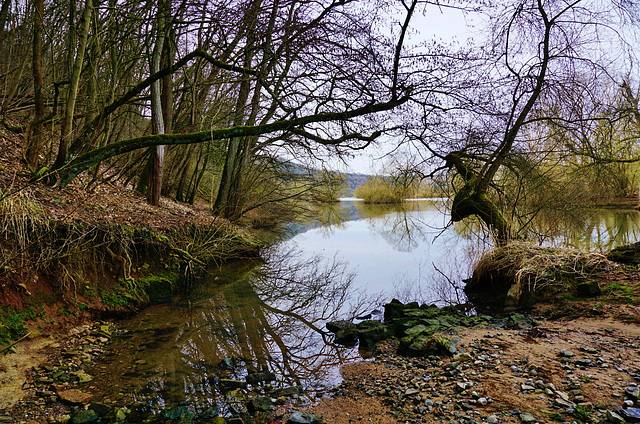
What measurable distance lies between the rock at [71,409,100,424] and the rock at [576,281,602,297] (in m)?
6.84

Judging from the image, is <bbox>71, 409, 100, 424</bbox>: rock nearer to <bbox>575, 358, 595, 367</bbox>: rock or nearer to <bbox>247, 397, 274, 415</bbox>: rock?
<bbox>247, 397, 274, 415</bbox>: rock

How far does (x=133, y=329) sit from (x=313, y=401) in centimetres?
326

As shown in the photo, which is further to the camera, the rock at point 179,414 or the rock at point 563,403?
the rock at point 179,414

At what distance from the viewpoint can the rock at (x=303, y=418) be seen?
3107 millimetres

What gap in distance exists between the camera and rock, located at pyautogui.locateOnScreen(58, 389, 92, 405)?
3.35 metres

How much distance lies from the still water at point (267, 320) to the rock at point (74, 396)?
11cm

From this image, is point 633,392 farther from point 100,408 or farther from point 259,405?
point 100,408

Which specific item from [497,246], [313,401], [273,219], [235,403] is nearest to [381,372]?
[313,401]

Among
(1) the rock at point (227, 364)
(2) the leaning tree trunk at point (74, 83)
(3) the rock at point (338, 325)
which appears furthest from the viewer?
(3) the rock at point (338, 325)

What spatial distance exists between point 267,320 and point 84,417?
130 inches

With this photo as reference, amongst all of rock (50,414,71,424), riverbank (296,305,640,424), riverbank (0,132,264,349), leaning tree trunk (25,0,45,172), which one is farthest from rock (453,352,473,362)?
leaning tree trunk (25,0,45,172)

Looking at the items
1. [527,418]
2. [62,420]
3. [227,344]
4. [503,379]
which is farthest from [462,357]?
[62,420]

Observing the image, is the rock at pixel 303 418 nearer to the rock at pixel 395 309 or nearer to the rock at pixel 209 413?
the rock at pixel 209 413

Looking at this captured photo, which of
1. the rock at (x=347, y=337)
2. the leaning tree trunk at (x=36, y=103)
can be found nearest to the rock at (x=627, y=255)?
the rock at (x=347, y=337)
